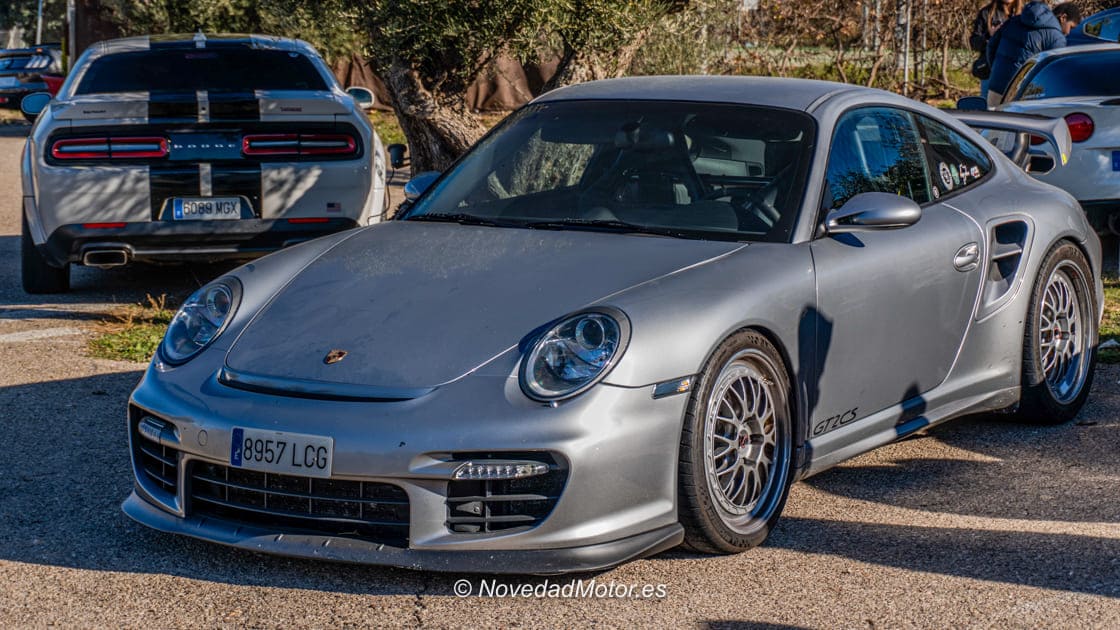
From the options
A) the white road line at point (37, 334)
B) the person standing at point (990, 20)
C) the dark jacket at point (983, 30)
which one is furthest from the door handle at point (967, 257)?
the dark jacket at point (983, 30)

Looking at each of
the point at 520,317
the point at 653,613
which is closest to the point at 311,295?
the point at 520,317

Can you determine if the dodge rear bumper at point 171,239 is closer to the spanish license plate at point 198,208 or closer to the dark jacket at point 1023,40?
the spanish license plate at point 198,208

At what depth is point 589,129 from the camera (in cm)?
514

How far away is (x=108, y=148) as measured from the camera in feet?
25.2

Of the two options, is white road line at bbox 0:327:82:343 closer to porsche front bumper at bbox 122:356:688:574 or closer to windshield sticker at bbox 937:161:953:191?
porsche front bumper at bbox 122:356:688:574

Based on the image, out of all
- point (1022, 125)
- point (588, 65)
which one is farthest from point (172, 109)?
point (1022, 125)

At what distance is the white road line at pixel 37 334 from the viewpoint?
7398 mm

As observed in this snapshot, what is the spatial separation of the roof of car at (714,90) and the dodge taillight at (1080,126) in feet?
14.1

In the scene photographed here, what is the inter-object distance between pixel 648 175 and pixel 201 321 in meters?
1.58

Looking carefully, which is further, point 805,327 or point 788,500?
point 788,500

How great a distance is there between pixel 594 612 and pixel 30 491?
2163mm

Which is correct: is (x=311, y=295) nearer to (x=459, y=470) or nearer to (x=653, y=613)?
(x=459, y=470)

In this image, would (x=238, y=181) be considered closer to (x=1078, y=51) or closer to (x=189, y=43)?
(x=189, y=43)

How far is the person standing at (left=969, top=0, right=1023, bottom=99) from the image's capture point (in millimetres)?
12031
